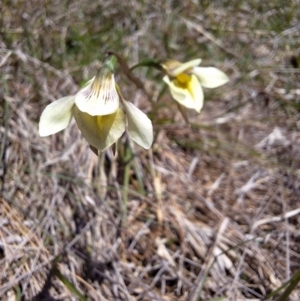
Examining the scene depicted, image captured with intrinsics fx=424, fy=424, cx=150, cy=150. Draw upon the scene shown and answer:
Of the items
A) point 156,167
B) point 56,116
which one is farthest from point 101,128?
point 156,167

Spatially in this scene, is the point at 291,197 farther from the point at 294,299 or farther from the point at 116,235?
the point at 116,235

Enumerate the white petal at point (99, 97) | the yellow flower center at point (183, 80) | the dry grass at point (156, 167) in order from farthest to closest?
1. the yellow flower center at point (183, 80)
2. the dry grass at point (156, 167)
3. the white petal at point (99, 97)

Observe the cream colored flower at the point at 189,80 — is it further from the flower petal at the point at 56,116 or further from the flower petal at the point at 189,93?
the flower petal at the point at 56,116

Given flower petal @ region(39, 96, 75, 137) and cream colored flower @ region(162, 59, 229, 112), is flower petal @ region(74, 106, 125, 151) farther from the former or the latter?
cream colored flower @ region(162, 59, 229, 112)

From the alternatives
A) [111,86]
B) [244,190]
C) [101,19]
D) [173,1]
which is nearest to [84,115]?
[111,86]

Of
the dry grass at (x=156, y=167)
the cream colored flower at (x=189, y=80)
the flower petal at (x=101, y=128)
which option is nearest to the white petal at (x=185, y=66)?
the cream colored flower at (x=189, y=80)

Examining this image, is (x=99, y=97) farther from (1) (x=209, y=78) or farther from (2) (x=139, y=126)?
(1) (x=209, y=78)

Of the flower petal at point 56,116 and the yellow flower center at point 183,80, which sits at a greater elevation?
the flower petal at point 56,116
